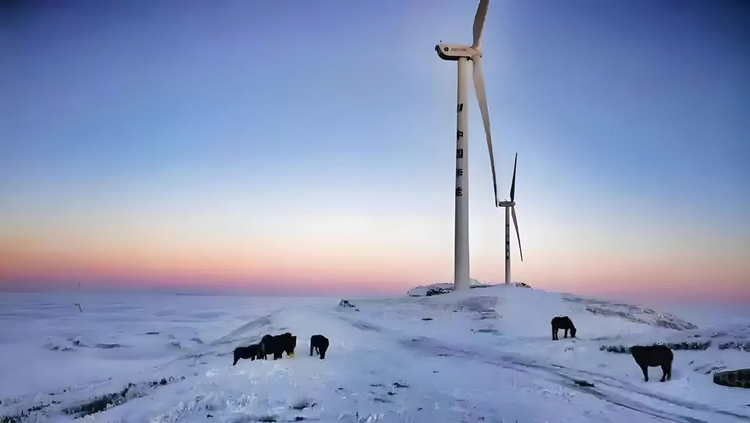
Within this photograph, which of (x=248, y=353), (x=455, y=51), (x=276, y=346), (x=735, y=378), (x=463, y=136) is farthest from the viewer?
(x=455, y=51)

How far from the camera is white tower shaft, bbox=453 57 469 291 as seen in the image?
74.0ft

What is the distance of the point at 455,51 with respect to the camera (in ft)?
80.4

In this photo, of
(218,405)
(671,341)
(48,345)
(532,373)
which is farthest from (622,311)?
Answer: (48,345)

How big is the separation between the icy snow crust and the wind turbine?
715 centimetres

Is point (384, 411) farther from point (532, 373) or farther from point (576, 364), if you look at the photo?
point (576, 364)

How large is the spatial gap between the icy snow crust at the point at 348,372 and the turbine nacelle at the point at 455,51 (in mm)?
13774

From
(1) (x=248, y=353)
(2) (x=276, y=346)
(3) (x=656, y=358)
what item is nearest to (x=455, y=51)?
(2) (x=276, y=346)

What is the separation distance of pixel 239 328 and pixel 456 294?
9.68 m

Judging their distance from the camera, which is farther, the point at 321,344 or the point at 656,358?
the point at 321,344

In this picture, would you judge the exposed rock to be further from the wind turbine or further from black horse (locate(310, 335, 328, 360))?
the wind turbine

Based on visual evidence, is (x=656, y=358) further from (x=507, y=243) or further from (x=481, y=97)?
(x=507, y=243)

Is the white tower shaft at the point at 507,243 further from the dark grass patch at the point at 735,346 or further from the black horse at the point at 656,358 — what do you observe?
the black horse at the point at 656,358

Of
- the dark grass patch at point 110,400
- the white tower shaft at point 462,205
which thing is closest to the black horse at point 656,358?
the dark grass patch at point 110,400

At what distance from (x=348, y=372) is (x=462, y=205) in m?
15.2
